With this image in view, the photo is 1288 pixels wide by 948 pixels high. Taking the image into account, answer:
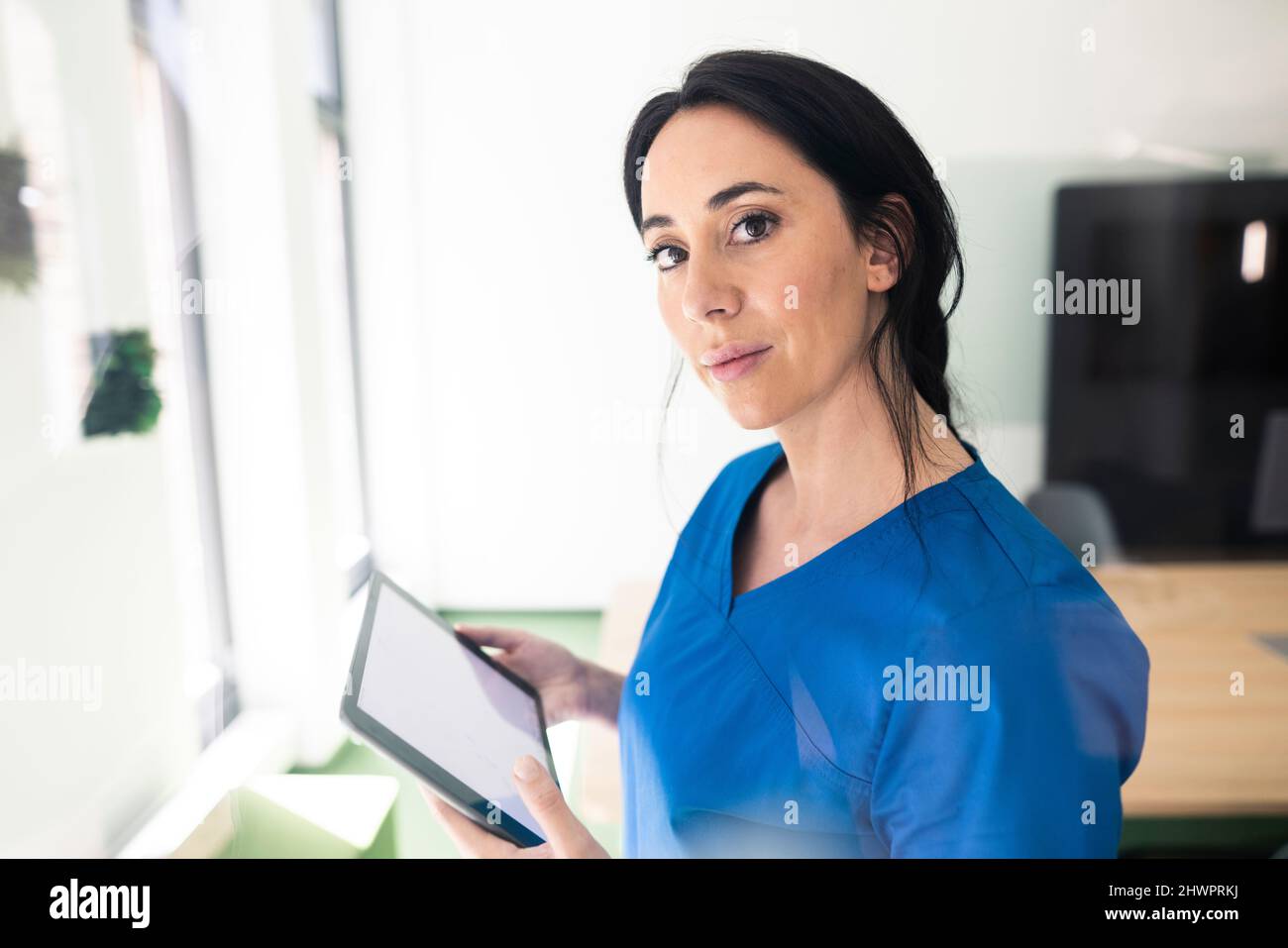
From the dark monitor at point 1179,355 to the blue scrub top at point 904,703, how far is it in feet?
0.75

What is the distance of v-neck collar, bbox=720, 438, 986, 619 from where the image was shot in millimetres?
542

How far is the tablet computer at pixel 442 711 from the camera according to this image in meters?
0.54

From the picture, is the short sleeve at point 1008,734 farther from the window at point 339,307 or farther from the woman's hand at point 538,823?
the window at point 339,307

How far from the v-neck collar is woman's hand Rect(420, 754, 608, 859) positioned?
18 cm

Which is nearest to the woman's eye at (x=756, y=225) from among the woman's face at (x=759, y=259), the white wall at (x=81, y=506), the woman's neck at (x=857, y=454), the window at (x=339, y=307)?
the woman's face at (x=759, y=259)

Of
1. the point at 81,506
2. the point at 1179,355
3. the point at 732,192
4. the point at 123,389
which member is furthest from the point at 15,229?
the point at 1179,355

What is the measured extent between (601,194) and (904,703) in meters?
0.43

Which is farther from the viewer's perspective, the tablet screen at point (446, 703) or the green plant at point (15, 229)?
the green plant at point (15, 229)

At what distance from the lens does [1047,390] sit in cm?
66

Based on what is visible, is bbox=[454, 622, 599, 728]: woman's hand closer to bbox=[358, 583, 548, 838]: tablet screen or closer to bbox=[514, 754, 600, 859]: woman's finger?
bbox=[358, 583, 548, 838]: tablet screen

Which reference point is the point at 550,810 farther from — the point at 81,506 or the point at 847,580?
the point at 81,506

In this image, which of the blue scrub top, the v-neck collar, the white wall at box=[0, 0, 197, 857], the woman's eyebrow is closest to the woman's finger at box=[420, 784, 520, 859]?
the blue scrub top

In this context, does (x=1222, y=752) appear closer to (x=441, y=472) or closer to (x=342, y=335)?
(x=441, y=472)
